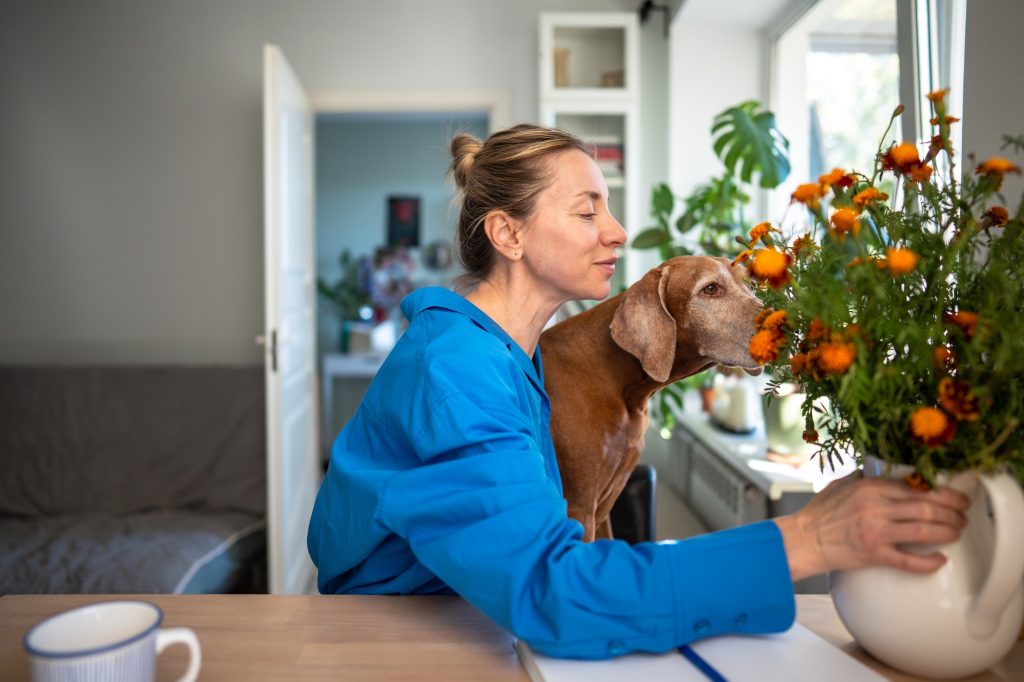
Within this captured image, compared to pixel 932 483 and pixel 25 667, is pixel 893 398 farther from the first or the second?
pixel 25 667

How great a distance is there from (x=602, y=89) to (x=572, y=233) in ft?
8.62

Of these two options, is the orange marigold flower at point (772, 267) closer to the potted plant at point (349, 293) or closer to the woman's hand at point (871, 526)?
the woman's hand at point (871, 526)

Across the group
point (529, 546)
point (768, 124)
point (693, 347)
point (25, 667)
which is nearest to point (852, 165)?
point (768, 124)

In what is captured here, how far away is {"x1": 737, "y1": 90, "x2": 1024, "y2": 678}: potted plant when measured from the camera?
0.62 metres

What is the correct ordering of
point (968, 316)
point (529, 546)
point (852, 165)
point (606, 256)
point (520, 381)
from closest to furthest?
point (968, 316), point (529, 546), point (520, 381), point (606, 256), point (852, 165)

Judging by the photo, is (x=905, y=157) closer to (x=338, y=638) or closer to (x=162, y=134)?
(x=338, y=638)

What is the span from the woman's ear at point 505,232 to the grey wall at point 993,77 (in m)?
0.69

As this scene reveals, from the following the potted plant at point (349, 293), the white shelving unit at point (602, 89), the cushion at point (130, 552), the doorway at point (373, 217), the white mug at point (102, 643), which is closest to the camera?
the white mug at point (102, 643)

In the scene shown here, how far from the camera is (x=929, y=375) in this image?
648 mm

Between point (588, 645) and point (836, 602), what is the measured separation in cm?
24

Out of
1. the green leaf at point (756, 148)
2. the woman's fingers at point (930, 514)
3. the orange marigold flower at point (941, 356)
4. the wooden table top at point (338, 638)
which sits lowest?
the wooden table top at point (338, 638)

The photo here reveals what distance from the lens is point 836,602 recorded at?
726mm

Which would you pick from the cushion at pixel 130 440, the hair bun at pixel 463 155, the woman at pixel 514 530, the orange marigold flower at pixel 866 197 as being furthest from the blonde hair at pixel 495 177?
the cushion at pixel 130 440

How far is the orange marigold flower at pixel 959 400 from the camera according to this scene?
615 mm
